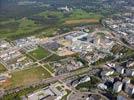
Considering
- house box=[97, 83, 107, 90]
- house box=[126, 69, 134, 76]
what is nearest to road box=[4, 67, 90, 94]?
house box=[97, 83, 107, 90]

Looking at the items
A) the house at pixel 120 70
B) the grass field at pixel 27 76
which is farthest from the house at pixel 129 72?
the grass field at pixel 27 76

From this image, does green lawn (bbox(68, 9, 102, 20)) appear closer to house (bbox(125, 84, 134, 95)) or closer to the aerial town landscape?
the aerial town landscape

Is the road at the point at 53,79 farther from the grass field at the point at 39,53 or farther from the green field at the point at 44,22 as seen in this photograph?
the green field at the point at 44,22

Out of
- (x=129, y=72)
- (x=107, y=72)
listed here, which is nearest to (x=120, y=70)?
(x=129, y=72)

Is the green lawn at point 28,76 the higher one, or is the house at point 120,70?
the house at point 120,70

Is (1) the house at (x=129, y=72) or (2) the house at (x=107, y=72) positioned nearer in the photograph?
(2) the house at (x=107, y=72)

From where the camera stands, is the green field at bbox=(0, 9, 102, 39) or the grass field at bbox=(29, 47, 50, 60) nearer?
the grass field at bbox=(29, 47, 50, 60)

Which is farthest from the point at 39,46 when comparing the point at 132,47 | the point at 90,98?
the point at 90,98
